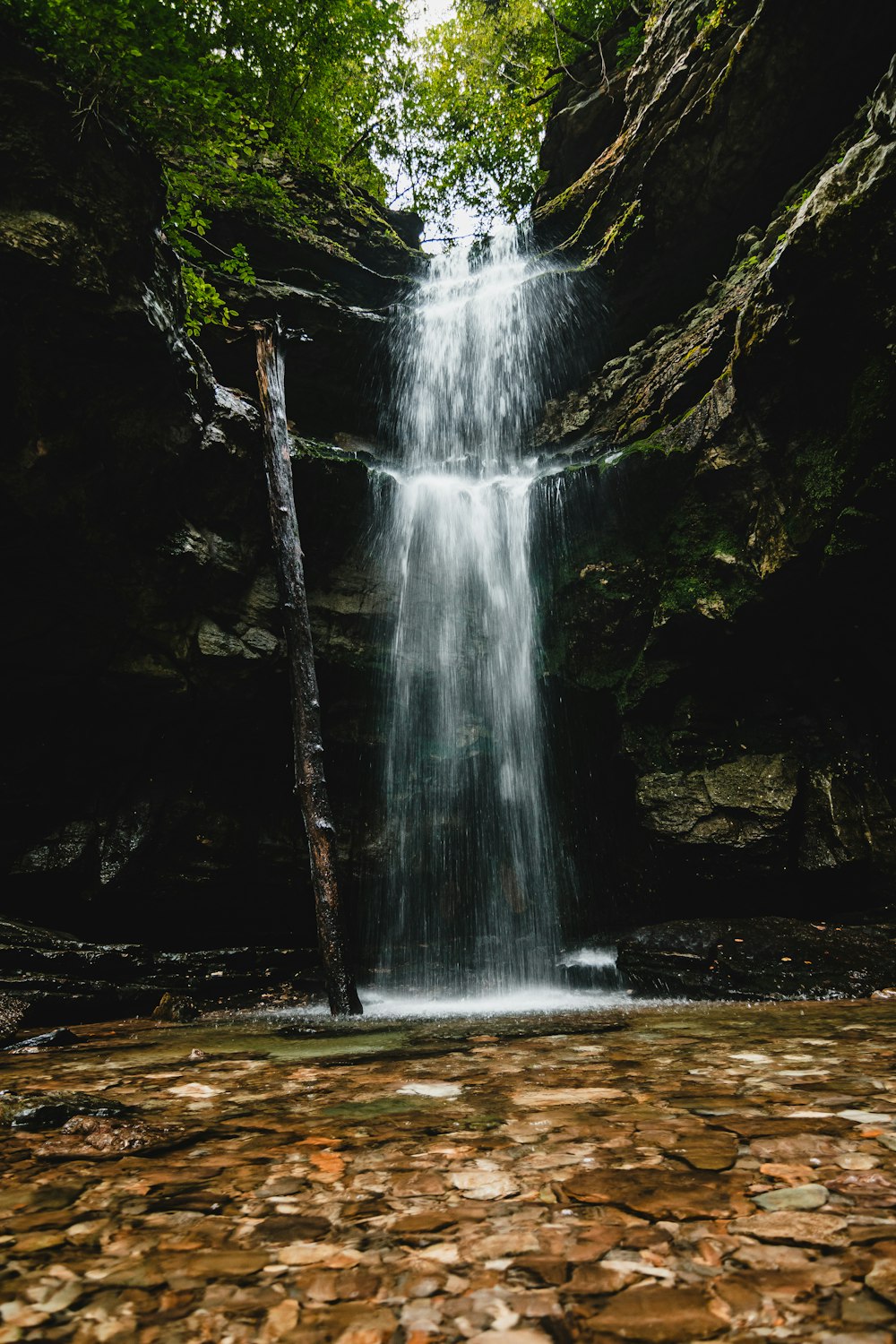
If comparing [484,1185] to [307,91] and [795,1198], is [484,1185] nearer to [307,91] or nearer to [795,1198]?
[795,1198]

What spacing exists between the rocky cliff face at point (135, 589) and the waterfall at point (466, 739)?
0.79 metres

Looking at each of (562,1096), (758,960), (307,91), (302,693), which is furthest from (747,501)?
(307,91)

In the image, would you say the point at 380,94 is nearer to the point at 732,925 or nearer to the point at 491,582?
the point at 491,582

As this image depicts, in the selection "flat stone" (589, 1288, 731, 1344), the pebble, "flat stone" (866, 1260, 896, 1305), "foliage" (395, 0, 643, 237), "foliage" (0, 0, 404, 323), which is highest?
"foliage" (395, 0, 643, 237)

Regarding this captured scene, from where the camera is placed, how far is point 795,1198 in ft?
4.23

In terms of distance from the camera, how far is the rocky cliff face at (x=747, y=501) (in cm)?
678

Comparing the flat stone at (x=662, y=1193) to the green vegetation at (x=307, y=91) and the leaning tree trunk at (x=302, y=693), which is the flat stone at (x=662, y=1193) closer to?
the leaning tree trunk at (x=302, y=693)

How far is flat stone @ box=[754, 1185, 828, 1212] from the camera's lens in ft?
4.12

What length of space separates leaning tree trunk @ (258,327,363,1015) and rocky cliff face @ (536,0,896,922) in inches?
172

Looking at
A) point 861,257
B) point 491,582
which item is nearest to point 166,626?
point 491,582

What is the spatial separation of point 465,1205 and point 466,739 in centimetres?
851

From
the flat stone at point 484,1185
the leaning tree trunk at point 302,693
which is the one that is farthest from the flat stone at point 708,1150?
the leaning tree trunk at point 302,693

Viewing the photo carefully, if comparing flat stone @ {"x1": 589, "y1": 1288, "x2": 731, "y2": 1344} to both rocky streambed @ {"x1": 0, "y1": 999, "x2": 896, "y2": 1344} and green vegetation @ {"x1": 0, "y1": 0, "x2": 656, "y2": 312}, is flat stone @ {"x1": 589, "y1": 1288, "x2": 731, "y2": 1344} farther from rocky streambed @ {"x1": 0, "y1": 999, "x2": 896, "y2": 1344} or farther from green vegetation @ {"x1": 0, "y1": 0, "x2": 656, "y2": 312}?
green vegetation @ {"x1": 0, "y1": 0, "x2": 656, "y2": 312}

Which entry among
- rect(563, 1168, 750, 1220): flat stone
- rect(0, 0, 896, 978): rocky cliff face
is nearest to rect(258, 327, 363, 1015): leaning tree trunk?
rect(0, 0, 896, 978): rocky cliff face
